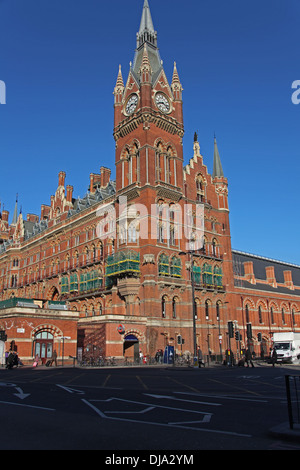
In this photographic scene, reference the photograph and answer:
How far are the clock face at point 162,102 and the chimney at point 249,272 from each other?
95.9 feet

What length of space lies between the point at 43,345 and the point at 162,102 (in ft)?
112

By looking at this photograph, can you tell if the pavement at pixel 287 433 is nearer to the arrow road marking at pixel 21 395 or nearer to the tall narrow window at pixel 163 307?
the arrow road marking at pixel 21 395

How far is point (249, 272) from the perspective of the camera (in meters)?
67.8

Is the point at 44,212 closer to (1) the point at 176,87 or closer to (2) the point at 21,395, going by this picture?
(1) the point at 176,87

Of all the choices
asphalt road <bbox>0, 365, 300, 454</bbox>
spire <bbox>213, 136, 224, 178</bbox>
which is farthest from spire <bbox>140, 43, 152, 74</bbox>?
asphalt road <bbox>0, 365, 300, 454</bbox>

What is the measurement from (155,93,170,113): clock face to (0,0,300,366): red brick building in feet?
0.63

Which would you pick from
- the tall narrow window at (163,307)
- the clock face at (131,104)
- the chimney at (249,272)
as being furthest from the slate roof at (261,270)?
the clock face at (131,104)

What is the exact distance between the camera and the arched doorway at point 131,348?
4459 centimetres

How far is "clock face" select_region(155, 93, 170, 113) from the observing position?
5399 centimetres

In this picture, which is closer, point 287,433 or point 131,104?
point 287,433

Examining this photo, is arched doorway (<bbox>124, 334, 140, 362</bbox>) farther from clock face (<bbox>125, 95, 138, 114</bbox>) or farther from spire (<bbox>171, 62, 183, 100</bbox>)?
spire (<bbox>171, 62, 183, 100</bbox>)

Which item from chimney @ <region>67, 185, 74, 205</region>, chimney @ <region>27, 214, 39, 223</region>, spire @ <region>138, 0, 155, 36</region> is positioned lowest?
chimney @ <region>67, 185, 74, 205</region>

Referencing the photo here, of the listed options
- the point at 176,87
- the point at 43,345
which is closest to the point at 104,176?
the point at 176,87
